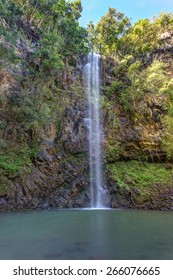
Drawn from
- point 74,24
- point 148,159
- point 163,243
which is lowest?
point 163,243

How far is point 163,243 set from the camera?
6977 millimetres

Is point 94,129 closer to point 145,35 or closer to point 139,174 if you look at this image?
point 139,174

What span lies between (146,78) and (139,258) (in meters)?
17.2

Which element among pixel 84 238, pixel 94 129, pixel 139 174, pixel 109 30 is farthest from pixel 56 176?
pixel 109 30

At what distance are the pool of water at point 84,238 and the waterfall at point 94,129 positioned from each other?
4.82 metres

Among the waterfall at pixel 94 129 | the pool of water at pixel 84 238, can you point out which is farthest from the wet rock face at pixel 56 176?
the pool of water at pixel 84 238

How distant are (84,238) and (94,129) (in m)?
11.7

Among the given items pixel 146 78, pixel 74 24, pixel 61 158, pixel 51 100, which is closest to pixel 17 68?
pixel 51 100

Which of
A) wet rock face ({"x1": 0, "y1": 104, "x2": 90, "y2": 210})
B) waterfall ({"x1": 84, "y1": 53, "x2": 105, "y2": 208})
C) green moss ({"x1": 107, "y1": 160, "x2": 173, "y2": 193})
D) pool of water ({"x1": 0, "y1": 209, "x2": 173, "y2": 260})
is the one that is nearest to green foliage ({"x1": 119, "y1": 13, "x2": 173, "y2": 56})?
waterfall ({"x1": 84, "y1": 53, "x2": 105, "y2": 208})

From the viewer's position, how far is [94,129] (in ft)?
61.0

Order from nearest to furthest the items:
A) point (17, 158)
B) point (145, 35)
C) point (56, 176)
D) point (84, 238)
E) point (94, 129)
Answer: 1. point (84, 238)
2. point (17, 158)
3. point (56, 176)
4. point (94, 129)
5. point (145, 35)

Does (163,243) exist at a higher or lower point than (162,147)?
lower

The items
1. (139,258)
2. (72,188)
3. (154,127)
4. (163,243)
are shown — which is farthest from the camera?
(154,127)
